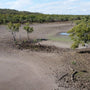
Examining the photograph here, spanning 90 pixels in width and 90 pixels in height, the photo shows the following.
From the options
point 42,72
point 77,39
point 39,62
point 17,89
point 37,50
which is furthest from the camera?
point 37,50

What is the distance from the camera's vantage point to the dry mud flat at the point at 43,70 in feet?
35.8

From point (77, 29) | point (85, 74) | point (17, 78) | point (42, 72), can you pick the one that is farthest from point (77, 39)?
point (17, 78)

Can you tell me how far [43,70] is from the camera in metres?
13.2

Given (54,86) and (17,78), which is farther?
(17,78)

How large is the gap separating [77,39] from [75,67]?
Result: 4144 millimetres

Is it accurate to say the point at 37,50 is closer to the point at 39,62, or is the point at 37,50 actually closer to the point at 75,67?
the point at 39,62

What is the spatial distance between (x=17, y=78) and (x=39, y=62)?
3.75 metres

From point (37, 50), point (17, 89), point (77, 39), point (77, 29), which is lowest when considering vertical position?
point (17, 89)

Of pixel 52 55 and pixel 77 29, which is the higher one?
pixel 77 29

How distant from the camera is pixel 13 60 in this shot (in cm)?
1551

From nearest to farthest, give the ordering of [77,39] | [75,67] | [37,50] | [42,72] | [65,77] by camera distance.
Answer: [65,77]
[42,72]
[75,67]
[77,39]
[37,50]

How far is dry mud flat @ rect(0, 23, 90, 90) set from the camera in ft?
35.8

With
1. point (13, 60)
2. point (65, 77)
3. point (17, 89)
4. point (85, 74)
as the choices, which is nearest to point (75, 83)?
point (65, 77)

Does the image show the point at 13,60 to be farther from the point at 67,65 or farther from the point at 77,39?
the point at 77,39
